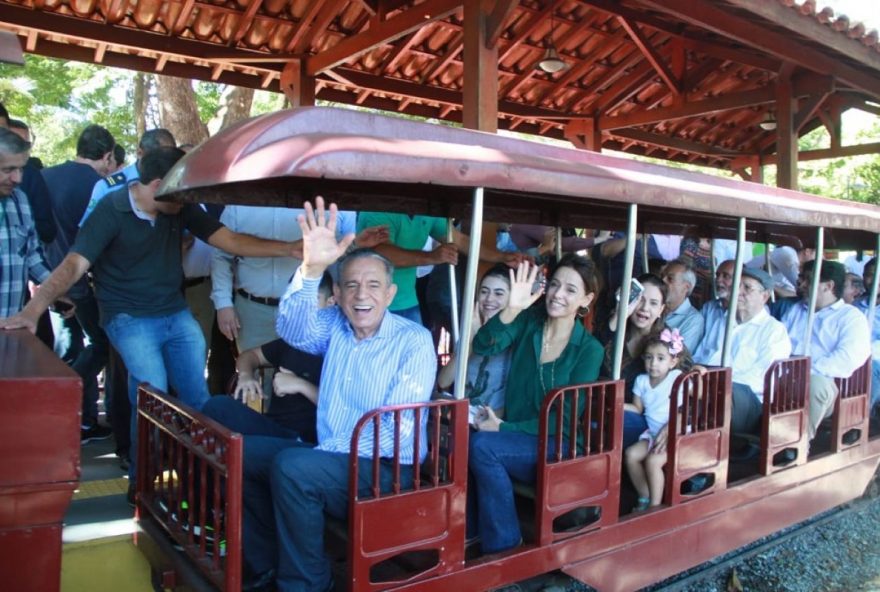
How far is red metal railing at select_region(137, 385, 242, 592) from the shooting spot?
214 centimetres

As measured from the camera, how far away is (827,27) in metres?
5.95

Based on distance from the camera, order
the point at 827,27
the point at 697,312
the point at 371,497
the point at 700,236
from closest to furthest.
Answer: the point at 371,497 < the point at 697,312 < the point at 700,236 < the point at 827,27

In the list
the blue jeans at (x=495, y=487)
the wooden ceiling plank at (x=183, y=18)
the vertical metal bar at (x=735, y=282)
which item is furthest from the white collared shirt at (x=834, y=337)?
the wooden ceiling plank at (x=183, y=18)

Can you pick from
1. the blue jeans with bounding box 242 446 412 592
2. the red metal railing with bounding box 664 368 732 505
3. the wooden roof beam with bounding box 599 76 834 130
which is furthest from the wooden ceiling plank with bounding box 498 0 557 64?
the blue jeans with bounding box 242 446 412 592

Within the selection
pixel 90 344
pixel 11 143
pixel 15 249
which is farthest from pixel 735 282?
pixel 90 344

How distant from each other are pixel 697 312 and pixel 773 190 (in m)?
0.98

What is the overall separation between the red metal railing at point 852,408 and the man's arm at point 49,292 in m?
4.17

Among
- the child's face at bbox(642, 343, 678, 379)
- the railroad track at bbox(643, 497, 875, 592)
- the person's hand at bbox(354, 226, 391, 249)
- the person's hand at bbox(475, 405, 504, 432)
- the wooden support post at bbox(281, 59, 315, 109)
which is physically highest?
the wooden support post at bbox(281, 59, 315, 109)

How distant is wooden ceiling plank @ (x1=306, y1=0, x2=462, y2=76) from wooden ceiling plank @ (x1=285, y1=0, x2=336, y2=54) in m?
0.17

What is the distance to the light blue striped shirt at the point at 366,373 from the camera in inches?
101

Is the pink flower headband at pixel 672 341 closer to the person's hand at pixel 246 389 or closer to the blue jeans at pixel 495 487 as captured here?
the blue jeans at pixel 495 487

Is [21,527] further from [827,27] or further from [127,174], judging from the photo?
[827,27]

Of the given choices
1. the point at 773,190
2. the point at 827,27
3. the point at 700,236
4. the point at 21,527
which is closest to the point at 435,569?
the point at 21,527

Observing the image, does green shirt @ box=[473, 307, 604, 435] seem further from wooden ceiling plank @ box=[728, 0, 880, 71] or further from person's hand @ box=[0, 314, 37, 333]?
wooden ceiling plank @ box=[728, 0, 880, 71]
